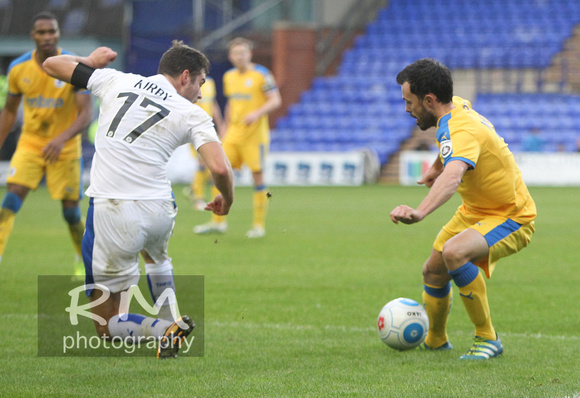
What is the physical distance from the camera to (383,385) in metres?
4.63

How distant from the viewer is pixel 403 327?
18.0 feet

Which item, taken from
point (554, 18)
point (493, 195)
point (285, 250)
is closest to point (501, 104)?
point (554, 18)

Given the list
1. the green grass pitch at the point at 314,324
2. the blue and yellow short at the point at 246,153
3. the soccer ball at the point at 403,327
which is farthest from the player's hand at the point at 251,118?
the soccer ball at the point at 403,327

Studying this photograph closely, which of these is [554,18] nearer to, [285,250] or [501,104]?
[501,104]

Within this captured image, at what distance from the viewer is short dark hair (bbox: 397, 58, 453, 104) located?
501cm

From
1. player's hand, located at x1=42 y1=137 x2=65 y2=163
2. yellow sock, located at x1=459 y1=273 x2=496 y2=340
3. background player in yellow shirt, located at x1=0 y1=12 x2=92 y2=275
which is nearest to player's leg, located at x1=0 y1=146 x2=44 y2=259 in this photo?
background player in yellow shirt, located at x1=0 y1=12 x2=92 y2=275

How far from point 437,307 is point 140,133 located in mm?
2231

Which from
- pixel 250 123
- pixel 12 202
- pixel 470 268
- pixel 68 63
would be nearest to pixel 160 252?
pixel 68 63

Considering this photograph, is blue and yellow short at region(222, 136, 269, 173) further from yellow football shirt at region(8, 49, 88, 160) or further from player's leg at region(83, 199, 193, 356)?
player's leg at region(83, 199, 193, 356)

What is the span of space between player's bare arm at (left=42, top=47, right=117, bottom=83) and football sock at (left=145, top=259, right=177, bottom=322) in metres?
1.30

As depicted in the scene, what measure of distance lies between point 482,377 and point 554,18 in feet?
96.1

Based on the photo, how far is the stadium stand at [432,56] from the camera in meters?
28.7

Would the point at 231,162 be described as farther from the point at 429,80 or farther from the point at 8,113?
the point at 429,80

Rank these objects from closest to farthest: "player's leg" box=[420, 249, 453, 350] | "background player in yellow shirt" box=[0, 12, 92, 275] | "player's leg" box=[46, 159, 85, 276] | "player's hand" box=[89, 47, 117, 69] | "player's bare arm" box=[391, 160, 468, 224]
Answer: "player's bare arm" box=[391, 160, 468, 224] → "player's hand" box=[89, 47, 117, 69] → "player's leg" box=[420, 249, 453, 350] → "background player in yellow shirt" box=[0, 12, 92, 275] → "player's leg" box=[46, 159, 85, 276]
